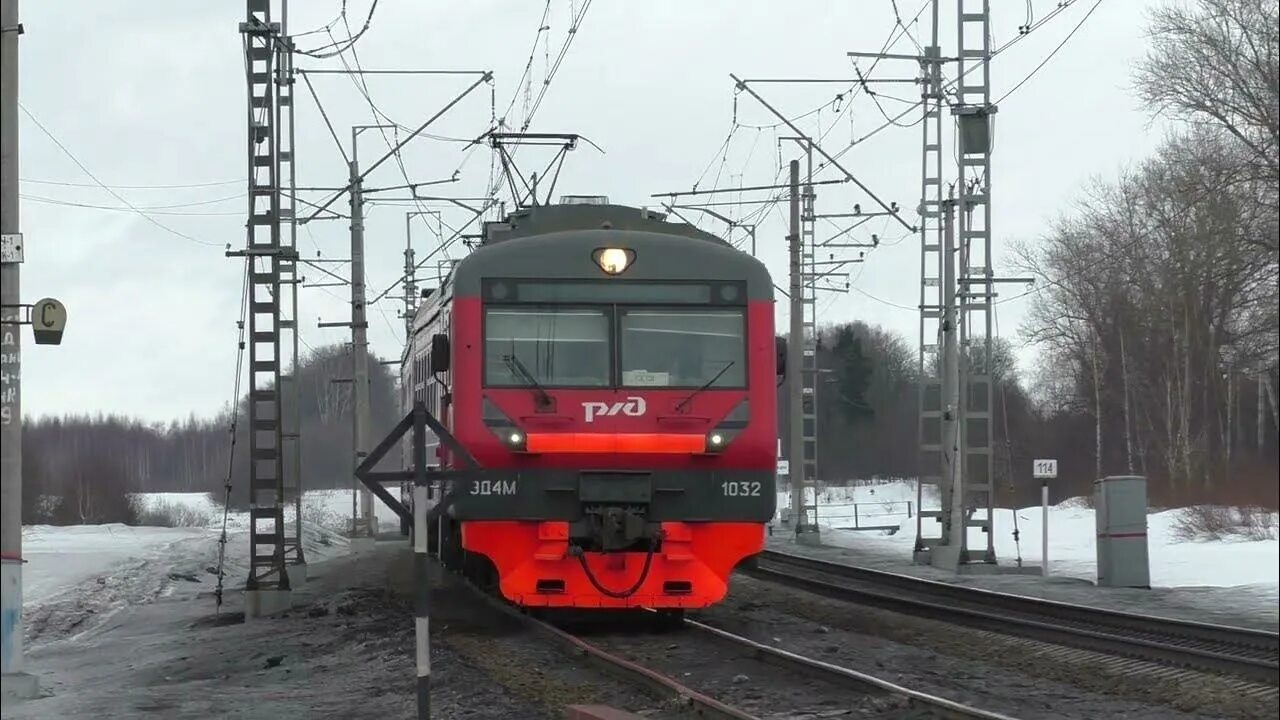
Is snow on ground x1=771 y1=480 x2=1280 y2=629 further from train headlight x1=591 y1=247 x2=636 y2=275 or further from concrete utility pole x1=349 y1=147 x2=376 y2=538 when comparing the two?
concrete utility pole x1=349 y1=147 x2=376 y2=538

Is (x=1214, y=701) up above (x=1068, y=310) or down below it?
below

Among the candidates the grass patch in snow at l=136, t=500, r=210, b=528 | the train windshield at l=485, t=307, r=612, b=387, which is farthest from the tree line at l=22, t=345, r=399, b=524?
the train windshield at l=485, t=307, r=612, b=387

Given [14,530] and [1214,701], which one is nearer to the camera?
[14,530]

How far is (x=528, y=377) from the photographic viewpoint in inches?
524

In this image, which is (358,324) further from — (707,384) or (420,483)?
(420,483)

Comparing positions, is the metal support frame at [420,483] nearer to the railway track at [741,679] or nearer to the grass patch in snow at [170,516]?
the railway track at [741,679]

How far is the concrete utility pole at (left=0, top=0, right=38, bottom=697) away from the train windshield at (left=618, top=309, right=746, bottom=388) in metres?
5.11

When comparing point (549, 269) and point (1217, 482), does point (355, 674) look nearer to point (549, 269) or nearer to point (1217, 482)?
point (549, 269)

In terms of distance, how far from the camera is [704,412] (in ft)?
43.9

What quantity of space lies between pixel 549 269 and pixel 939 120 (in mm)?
13058

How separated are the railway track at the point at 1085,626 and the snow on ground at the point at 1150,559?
1.45ft

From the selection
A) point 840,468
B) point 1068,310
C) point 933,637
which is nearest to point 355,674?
point 933,637

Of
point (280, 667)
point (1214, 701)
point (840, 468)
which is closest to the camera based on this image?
point (1214, 701)

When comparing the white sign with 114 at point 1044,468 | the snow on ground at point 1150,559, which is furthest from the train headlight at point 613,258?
the white sign with 114 at point 1044,468
